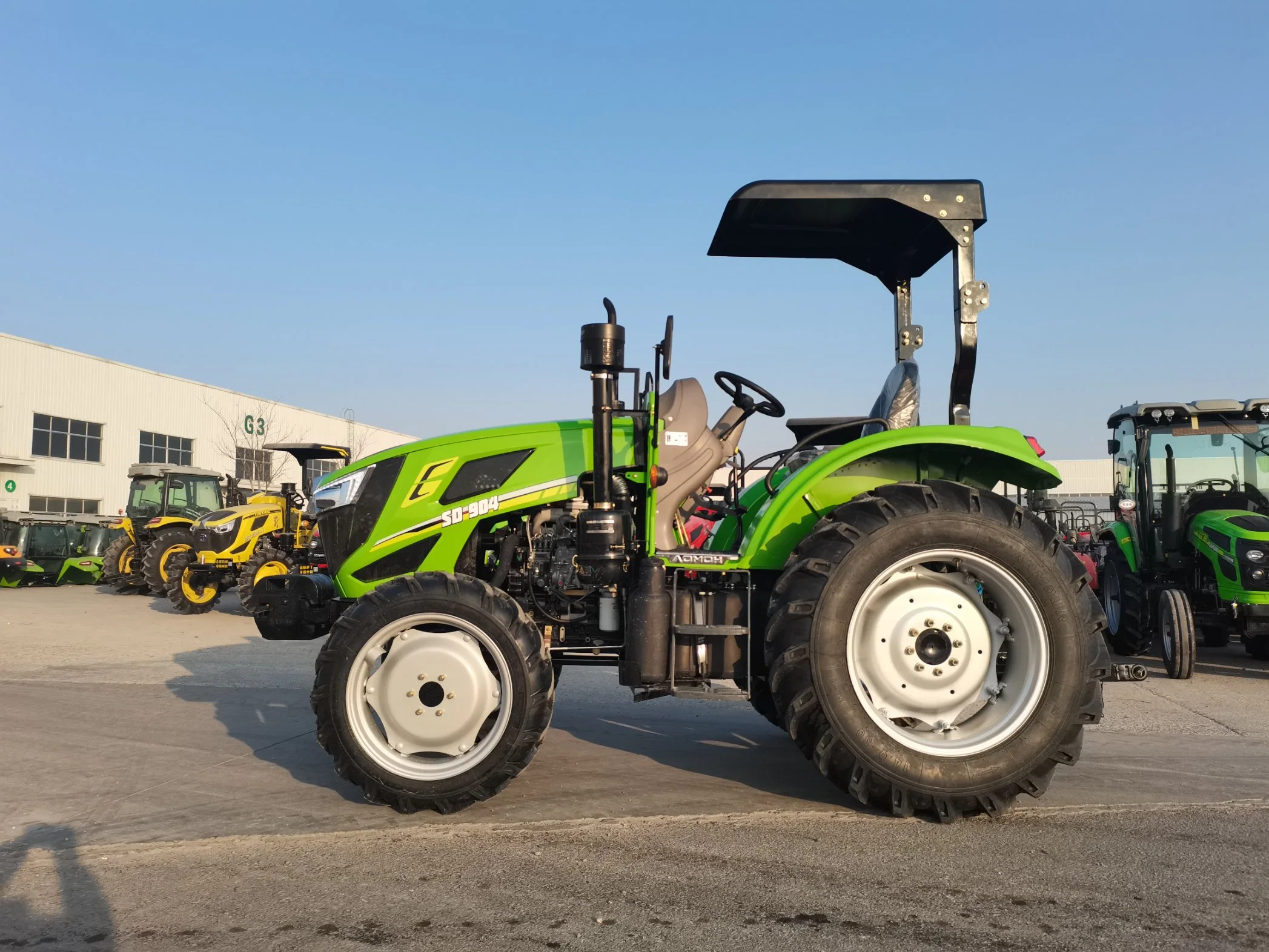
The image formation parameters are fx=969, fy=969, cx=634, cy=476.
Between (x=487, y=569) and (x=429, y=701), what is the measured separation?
874mm

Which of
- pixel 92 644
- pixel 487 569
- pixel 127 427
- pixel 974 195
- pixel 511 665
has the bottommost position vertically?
pixel 92 644

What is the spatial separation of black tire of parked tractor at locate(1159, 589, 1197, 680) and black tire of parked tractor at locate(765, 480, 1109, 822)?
17.0ft

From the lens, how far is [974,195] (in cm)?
422

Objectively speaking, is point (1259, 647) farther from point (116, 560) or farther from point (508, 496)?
point (116, 560)

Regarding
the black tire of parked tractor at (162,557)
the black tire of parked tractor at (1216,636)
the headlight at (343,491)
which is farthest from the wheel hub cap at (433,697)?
the black tire of parked tractor at (162,557)

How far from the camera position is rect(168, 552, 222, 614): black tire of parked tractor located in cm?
1415

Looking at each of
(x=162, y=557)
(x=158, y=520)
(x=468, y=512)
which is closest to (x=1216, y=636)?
(x=468, y=512)

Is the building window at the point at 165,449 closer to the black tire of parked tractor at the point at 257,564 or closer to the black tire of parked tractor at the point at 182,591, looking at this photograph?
the black tire of parked tractor at the point at 182,591

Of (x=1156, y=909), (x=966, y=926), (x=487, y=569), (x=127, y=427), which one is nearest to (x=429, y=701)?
(x=487, y=569)

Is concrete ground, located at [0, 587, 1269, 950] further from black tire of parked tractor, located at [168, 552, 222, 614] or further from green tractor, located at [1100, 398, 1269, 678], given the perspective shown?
black tire of parked tractor, located at [168, 552, 222, 614]

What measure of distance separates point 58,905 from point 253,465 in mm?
40219

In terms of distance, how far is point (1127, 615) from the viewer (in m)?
9.45

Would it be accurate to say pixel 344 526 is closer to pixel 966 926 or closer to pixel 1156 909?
pixel 966 926

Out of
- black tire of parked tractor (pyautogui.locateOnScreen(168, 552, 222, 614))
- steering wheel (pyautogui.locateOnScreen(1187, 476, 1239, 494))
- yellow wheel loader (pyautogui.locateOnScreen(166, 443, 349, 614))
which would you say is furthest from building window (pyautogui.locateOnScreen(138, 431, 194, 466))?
steering wheel (pyautogui.locateOnScreen(1187, 476, 1239, 494))
